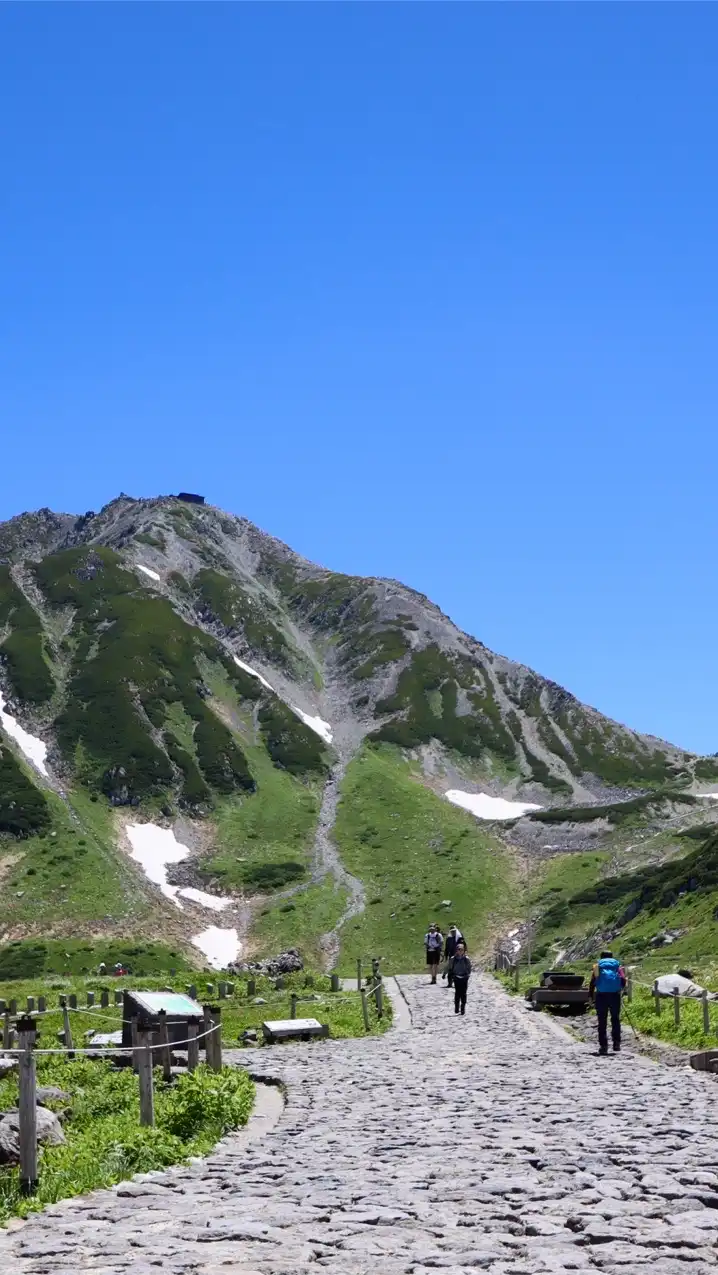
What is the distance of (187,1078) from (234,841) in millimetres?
123102

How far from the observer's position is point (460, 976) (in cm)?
4016

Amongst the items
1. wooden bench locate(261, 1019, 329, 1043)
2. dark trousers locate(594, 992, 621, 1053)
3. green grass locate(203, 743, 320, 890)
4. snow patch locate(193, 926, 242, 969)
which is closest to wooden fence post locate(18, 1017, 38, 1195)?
dark trousers locate(594, 992, 621, 1053)

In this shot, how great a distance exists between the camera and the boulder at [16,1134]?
617 inches

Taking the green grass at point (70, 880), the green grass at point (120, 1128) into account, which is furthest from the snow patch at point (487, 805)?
the green grass at point (120, 1128)

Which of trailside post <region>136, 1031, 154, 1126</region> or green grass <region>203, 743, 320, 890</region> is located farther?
green grass <region>203, 743, 320, 890</region>

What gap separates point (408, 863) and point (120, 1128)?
11496 centimetres

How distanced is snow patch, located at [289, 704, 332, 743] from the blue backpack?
15737 cm

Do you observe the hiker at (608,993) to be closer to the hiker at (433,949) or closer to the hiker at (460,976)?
the hiker at (460,976)

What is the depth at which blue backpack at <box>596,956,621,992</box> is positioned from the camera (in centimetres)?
2914

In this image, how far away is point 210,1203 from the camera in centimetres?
1272

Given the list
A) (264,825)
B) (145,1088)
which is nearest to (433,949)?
(145,1088)

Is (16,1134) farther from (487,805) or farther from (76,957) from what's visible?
(487,805)

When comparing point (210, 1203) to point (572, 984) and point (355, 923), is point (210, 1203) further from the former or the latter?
point (355, 923)

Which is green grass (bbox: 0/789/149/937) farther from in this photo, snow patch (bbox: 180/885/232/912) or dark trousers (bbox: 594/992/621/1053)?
dark trousers (bbox: 594/992/621/1053)
